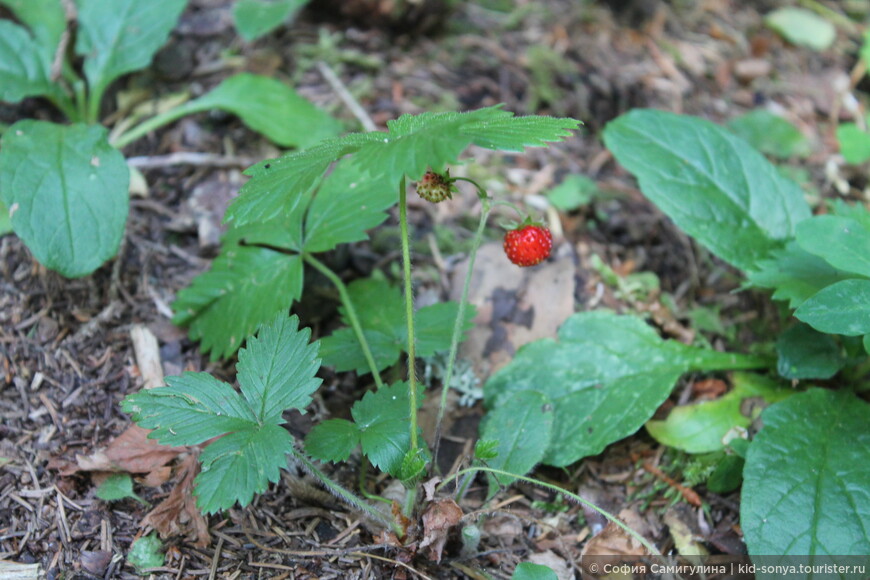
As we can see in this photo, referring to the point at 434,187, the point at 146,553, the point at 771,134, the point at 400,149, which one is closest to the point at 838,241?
the point at 434,187

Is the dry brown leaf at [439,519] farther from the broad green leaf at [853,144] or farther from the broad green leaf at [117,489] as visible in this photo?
the broad green leaf at [853,144]

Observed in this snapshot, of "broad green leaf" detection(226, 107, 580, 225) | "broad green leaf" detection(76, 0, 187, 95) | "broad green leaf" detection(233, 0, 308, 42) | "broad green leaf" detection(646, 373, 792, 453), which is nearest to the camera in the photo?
"broad green leaf" detection(226, 107, 580, 225)

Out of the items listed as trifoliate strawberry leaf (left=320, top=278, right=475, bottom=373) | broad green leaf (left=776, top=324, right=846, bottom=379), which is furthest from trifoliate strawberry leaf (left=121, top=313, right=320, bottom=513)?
broad green leaf (left=776, top=324, right=846, bottom=379)

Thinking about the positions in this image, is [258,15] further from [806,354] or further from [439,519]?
[806,354]

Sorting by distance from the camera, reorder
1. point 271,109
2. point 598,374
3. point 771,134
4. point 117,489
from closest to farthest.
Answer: point 117,489
point 598,374
point 271,109
point 771,134

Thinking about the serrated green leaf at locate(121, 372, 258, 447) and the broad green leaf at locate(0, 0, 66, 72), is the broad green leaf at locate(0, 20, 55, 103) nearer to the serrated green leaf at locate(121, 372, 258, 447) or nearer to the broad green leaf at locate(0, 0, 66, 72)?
the broad green leaf at locate(0, 0, 66, 72)

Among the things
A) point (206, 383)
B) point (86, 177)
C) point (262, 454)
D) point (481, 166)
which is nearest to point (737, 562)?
point (262, 454)

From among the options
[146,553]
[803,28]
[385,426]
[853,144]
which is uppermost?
[803,28]
